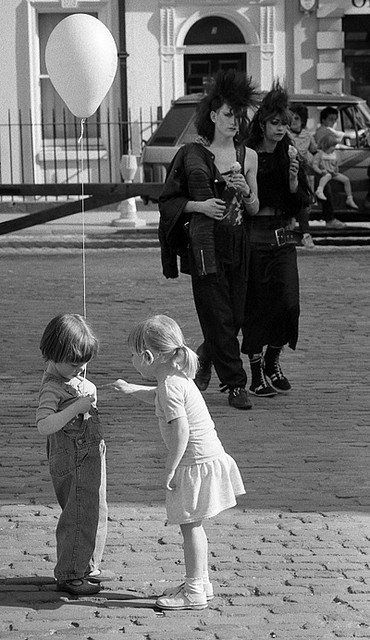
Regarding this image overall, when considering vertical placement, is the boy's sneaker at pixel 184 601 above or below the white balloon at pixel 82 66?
below

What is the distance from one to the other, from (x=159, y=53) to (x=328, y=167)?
25.7 ft

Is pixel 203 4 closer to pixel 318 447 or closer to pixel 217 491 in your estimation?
pixel 318 447

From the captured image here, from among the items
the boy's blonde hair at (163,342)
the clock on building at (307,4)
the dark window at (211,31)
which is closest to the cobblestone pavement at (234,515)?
the boy's blonde hair at (163,342)

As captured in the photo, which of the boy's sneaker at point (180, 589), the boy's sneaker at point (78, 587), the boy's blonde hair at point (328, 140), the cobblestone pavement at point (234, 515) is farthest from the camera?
the boy's blonde hair at point (328, 140)

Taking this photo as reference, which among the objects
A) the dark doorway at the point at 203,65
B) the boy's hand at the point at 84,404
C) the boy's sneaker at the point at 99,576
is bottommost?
the boy's sneaker at the point at 99,576

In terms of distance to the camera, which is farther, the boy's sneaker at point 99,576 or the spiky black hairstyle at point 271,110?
the spiky black hairstyle at point 271,110

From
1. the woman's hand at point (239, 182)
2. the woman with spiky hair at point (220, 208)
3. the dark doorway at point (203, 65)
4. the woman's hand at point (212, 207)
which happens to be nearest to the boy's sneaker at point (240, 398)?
the woman with spiky hair at point (220, 208)

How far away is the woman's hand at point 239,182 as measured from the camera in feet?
24.8

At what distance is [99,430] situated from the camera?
16.1 feet

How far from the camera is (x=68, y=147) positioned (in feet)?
83.5

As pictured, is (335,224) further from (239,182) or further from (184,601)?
(184,601)

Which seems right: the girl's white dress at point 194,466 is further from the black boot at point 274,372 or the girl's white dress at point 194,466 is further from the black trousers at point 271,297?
the black boot at point 274,372

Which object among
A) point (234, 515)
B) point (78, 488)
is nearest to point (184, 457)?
point (78, 488)

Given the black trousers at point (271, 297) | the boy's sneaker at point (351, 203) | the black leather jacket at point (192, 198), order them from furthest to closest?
1. the boy's sneaker at point (351, 203)
2. the black trousers at point (271, 297)
3. the black leather jacket at point (192, 198)
